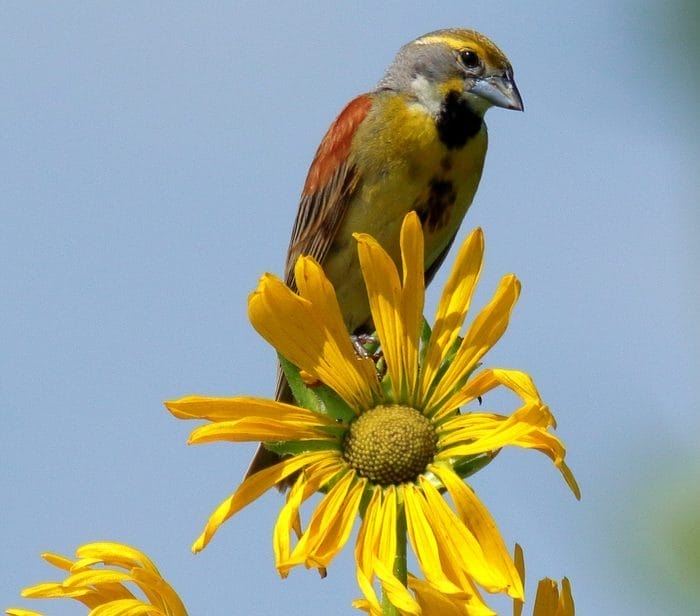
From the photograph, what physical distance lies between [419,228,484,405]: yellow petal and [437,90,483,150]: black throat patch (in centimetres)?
361

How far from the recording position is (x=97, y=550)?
2352 millimetres

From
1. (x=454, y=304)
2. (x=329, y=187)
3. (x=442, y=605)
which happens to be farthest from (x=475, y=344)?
(x=329, y=187)

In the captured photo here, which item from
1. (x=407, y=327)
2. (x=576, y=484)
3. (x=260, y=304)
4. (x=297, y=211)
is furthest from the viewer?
(x=297, y=211)

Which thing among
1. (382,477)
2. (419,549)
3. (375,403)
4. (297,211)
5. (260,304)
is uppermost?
(297,211)

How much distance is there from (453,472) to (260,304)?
478mm

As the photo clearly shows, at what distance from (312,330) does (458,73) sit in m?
4.00

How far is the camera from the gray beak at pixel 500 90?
5734 mm

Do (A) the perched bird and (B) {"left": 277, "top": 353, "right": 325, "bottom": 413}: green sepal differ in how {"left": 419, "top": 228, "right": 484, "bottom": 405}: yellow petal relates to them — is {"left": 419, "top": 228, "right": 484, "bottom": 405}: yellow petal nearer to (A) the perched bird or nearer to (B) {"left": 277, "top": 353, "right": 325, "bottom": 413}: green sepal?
(B) {"left": 277, "top": 353, "right": 325, "bottom": 413}: green sepal

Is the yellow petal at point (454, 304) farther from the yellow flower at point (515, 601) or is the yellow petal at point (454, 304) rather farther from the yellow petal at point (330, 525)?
the yellow flower at point (515, 601)

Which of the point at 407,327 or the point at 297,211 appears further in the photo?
the point at 297,211

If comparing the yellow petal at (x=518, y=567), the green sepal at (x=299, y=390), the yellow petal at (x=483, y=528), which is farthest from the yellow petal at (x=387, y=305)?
the yellow petal at (x=518, y=567)

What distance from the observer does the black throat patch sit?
19.9 feet

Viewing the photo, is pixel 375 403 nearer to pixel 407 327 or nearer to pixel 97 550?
pixel 407 327

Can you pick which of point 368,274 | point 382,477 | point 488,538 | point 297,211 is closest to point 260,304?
point 368,274
